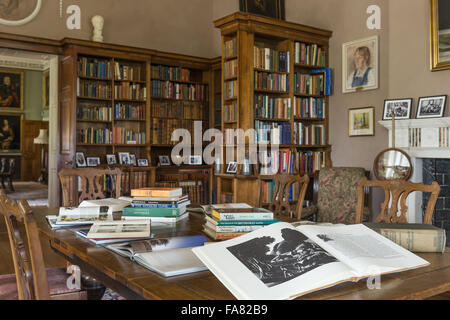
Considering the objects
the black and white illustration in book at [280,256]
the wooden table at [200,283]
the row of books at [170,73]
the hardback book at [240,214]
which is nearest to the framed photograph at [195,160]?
the row of books at [170,73]

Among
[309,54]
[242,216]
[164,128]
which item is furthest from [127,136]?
[242,216]

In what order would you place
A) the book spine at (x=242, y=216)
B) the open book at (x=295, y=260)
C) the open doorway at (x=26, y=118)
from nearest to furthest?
the open book at (x=295, y=260) < the book spine at (x=242, y=216) < the open doorway at (x=26, y=118)

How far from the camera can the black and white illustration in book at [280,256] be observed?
1060 mm

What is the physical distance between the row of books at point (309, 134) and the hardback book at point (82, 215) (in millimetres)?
3776

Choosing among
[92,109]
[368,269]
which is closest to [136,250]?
[368,269]

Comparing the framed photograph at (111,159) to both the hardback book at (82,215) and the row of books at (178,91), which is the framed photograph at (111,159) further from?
the hardback book at (82,215)

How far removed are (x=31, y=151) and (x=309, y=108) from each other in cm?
1041

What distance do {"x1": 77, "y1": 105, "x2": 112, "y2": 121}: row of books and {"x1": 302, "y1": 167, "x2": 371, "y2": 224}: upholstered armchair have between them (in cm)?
323

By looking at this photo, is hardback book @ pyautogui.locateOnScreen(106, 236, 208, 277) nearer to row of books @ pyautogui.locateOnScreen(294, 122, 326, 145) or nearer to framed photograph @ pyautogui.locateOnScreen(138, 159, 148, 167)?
row of books @ pyautogui.locateOnScreen(294, 122, 326, 145)

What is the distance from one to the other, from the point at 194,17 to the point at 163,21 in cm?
64

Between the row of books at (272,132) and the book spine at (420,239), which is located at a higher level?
the row of books at (272,132)

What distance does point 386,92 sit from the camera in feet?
16.3

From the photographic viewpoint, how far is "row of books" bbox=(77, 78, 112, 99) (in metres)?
6.04

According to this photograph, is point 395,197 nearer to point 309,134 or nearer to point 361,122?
point 361,122
